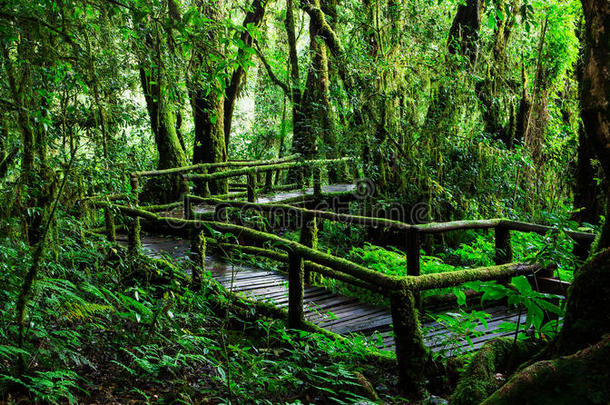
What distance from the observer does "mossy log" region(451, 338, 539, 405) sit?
290 centimetres

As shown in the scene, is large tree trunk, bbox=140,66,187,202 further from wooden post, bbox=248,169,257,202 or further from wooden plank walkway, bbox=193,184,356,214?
wooden post, bbox=248,169,257,202

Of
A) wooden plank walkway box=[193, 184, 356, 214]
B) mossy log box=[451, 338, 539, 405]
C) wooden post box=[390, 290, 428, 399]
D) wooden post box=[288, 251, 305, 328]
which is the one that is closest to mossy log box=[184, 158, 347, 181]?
wooden plank walkway box=[193, 184, 356, 214]

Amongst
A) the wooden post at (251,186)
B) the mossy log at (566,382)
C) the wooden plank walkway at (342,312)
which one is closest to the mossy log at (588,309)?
the mossy log at (566,382)

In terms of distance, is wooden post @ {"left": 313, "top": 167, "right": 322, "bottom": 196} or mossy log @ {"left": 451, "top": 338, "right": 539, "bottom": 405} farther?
wooden post @ {"left": 313, "top": 167, "right": 322, "bottom": 196}

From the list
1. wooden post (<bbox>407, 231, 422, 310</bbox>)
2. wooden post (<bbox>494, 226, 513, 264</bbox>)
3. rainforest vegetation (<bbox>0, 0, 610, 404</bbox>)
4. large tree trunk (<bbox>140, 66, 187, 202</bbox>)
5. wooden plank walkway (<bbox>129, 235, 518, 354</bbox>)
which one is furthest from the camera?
large tree trunk (<bbox>140, 66, 187, 202</bbox>)

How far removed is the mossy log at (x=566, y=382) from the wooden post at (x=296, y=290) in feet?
10.9

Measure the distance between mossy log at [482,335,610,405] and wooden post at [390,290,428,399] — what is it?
6.10 feet

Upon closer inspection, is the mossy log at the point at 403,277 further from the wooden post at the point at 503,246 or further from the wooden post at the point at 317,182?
the wooden post at the point at 317,182

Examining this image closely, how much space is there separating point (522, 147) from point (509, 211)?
1.46 m

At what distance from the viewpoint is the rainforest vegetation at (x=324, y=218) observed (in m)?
3.21

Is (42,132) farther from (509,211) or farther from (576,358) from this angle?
(509,211)

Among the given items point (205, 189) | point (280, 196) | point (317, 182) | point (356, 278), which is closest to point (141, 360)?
point (356, 278)

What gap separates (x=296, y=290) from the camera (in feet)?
17.3

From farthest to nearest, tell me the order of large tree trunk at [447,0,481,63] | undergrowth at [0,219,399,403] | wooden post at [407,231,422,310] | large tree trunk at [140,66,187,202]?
large tree trunk at [140,66,187,202] → large tree trunk at [447,0,481,63] → wooden post at [407,231,422,310] → undergrowth at [0,219,399,403]
